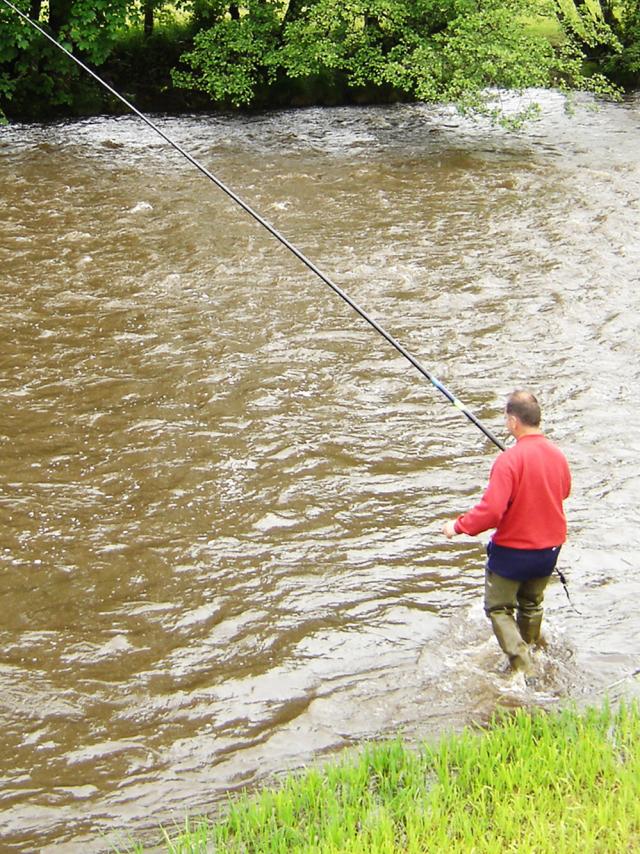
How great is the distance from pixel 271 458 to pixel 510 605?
122 inches

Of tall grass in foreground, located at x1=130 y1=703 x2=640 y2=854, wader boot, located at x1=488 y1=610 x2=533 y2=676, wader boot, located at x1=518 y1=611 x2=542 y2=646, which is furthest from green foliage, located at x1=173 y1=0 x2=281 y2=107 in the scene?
tall grass in foreground, located at x1=130 y1=703 x2=640 y2=854

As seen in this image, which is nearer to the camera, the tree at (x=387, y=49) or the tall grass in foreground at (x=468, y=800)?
the tall grass in foreground at (x=468, y=800)

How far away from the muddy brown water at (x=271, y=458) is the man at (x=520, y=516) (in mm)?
559

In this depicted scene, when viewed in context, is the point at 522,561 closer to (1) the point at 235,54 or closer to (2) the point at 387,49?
(2) the point at 387,49

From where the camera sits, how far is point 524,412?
541cm

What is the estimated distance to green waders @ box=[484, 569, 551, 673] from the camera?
5707 mm

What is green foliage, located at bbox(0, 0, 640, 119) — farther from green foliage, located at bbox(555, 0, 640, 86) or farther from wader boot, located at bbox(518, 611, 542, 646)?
wader boot, located at bbox(518, 611, 542, 646)

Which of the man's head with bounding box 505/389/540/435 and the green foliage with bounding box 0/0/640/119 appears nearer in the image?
the man's head with bounding box 505/389/540/435

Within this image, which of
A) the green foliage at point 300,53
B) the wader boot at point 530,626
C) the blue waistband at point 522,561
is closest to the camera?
the blue waistband at point 522,561

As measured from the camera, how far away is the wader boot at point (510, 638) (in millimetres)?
5738

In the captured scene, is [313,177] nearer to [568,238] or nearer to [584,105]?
[568,238]

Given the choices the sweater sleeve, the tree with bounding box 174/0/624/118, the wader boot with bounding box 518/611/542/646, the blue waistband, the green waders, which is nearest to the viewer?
the sweater sleeve

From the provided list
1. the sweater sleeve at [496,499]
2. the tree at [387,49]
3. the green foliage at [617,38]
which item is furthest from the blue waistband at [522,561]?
the green foliage at [617,38]

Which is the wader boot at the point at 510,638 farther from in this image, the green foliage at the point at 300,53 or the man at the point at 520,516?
the green foliage at the point at 300,53
